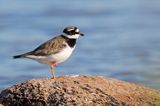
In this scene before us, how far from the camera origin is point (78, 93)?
11.7m

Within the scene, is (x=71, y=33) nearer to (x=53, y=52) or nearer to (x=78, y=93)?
(x=53, y=52)

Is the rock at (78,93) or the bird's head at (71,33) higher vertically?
the bird's head at (71,33)

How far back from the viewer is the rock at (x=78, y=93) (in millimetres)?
11633

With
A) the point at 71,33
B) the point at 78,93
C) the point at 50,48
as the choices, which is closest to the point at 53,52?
the point at 50,48

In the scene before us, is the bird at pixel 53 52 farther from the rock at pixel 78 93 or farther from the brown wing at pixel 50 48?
the rock at pixel 78 93

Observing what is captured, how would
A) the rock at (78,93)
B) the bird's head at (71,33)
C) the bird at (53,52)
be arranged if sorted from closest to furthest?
the rock at (78,93)
the bird at (53,52)
the bird's head at (71,33)

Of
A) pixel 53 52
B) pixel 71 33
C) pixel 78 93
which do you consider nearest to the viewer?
pixel 78 93

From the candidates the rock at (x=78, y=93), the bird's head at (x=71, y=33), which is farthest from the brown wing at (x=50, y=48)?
the rock at (x=78, y=93)

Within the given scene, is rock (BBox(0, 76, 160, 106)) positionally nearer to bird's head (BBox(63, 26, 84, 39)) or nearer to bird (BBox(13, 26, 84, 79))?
bird (BBox(13, 26, 84, 79))

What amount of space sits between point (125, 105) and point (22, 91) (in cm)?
157

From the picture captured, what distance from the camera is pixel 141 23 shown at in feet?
76.5

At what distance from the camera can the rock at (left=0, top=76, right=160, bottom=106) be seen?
1163cm

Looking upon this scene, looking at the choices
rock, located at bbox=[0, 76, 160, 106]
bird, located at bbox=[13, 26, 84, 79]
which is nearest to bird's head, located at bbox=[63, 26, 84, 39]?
bird, located at bbox=[13, 26, 84, 79]

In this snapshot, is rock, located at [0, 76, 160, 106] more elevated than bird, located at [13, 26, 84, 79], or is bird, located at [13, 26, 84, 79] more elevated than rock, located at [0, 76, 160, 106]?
bird, located at [13, 26, 84, 79]
